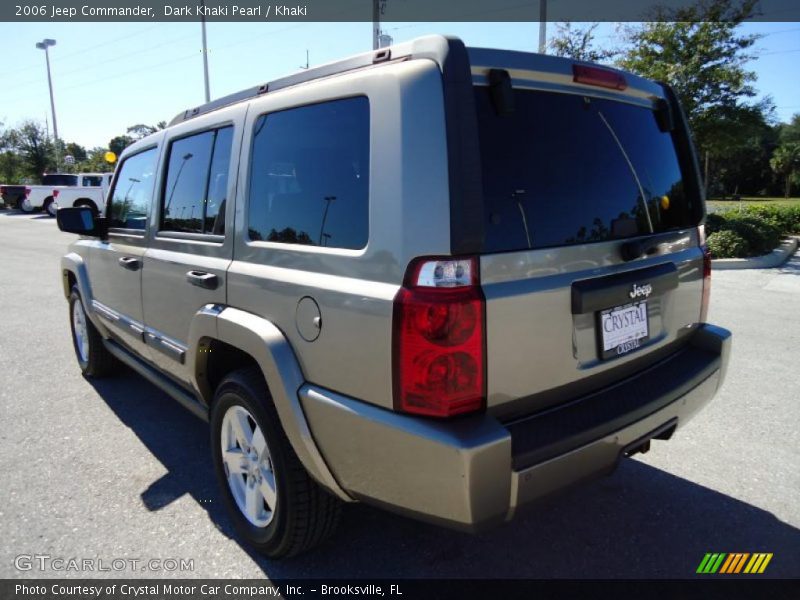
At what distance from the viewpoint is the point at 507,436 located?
1697mm

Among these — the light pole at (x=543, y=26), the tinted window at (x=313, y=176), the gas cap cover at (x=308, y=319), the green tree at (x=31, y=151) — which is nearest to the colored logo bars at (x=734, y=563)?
the gas cap cover at (x=308, y=319)

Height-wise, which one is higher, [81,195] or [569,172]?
[81,195]

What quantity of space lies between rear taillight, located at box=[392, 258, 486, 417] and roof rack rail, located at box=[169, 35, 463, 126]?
673 mm

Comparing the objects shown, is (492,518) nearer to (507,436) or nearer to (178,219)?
(507,436)

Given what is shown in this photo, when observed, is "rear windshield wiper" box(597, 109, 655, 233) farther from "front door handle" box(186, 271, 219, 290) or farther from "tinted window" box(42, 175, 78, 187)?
"tinted window" box(42, 175, 78, 187)

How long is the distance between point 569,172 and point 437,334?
0.89 m

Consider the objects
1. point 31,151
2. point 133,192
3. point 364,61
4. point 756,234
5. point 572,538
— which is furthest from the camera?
point 31,151

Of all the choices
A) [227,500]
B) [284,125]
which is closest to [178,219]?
[284,125]

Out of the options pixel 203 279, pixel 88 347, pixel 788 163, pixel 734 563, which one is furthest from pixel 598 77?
pixel 788 163

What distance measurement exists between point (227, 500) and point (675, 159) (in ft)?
9.19

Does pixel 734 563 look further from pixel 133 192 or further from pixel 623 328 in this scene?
pixel 133 192

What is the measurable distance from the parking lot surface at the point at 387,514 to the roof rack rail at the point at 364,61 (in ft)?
5.12

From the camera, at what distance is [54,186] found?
86.8 feet

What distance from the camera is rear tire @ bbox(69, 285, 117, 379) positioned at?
4590mm
